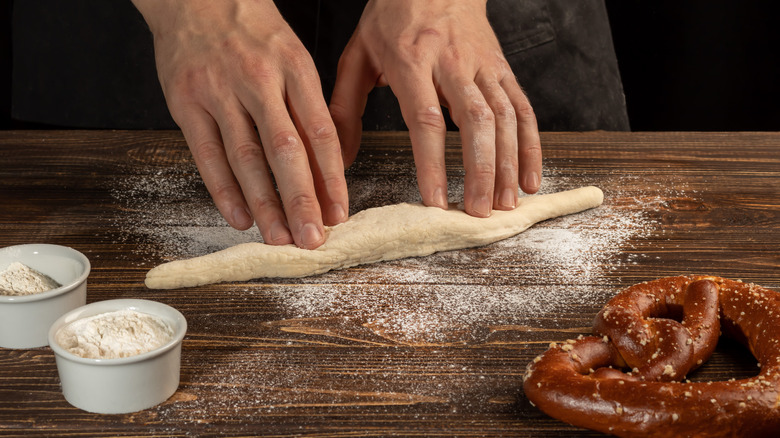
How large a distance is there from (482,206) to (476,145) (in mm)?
145

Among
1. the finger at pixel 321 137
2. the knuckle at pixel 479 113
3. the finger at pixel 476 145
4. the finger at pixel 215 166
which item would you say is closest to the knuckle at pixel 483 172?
the finger at pixel 476 145

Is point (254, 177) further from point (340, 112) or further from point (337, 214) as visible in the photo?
point (340, 112)

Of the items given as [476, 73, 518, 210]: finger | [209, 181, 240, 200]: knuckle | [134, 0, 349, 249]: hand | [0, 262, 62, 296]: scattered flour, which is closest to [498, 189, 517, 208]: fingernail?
[476, 73, 518, 210]: finger

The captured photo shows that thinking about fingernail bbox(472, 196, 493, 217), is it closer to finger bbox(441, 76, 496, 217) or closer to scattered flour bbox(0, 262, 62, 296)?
finger bbox(441, 76, 496, 217)

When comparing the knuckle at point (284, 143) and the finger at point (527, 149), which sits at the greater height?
the knuckle at point (284, 143)

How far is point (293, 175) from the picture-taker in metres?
1.56

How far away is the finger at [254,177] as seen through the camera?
1596 millimetres

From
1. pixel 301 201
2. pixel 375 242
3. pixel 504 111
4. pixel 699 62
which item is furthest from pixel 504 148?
pixel 699 62

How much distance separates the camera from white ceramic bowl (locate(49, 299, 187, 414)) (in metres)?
1.10

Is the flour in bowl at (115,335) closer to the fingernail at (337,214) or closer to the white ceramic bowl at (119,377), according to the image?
the white ceramic bowl at (119,377)

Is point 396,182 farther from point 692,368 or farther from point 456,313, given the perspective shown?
point 692,368

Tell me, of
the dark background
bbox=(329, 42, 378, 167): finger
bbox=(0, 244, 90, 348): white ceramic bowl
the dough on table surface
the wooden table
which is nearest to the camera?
the wooden table

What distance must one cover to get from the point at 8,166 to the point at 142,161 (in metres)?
0.37

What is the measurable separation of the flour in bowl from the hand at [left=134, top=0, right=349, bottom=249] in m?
0.43
